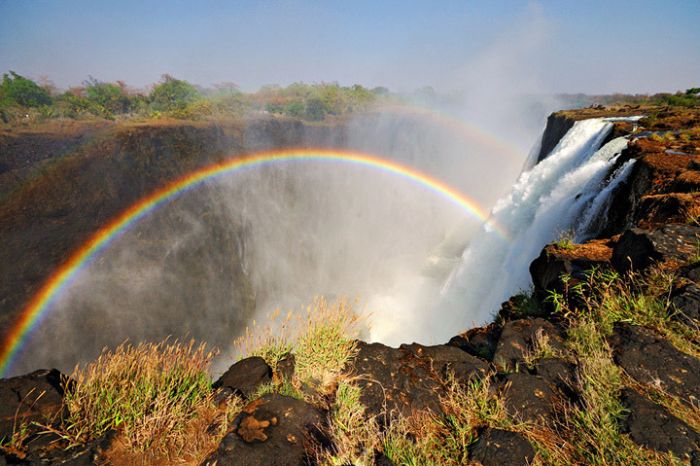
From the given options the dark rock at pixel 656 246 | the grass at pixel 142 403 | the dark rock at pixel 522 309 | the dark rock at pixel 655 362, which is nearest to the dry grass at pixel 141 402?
the grass at pixel 142 403

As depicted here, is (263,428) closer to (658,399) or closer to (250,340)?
(250,340)

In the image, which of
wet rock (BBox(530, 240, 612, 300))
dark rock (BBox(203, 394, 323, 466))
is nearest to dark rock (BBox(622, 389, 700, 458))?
dark rock (BBox(203, 394, 323, 466))

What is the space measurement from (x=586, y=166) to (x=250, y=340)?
8.85m

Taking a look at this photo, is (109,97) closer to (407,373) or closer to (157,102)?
(157,102)

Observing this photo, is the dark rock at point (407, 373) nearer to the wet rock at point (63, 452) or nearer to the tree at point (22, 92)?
the wet rock at point (63, 452)

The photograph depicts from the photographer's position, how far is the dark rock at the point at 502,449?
195cm

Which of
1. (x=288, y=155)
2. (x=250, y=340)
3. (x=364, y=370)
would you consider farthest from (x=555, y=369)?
(x=288, y=155)

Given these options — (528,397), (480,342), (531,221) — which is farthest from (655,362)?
(531,221)

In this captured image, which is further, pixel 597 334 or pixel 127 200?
pixel 127 200

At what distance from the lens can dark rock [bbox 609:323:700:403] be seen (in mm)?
2291

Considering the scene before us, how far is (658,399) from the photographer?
2.24 metres

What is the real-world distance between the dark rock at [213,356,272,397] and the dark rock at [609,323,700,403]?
2.94m

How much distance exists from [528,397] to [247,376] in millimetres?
2323

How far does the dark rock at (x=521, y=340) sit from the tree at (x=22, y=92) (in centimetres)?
3826
